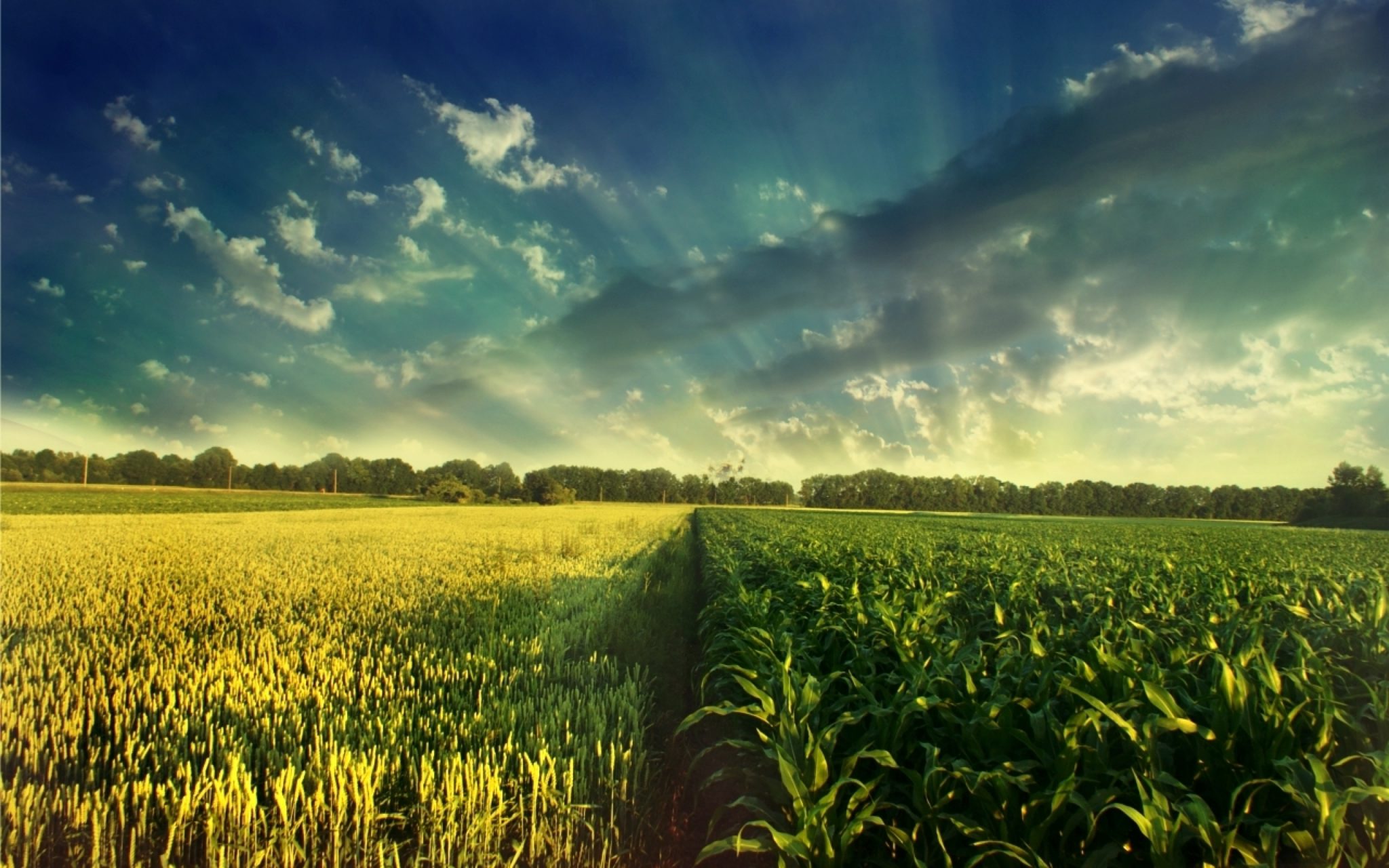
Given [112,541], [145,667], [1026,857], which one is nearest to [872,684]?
[1026,857]

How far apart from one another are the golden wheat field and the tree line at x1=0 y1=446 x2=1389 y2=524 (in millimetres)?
93763

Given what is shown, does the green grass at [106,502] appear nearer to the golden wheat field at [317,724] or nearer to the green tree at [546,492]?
the green tree at [546,492]

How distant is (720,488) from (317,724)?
148 metres

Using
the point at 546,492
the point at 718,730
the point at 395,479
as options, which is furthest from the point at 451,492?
the point at 718,730

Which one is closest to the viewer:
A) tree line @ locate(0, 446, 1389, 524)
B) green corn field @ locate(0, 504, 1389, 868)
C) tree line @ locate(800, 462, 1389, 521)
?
green corn field @ locate(0, 504, 1389, 868)

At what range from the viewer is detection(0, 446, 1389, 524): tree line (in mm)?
86125

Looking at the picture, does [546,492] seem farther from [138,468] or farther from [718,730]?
[718,730]

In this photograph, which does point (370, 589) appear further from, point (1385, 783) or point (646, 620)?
point (1385, 783)

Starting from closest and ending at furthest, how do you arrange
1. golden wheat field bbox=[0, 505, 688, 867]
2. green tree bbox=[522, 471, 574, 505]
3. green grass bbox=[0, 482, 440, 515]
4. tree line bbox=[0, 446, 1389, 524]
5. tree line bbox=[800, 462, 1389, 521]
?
1. golden wheat field bbox=[0, 505, 688, 867]
2. green grass bbox=[0, 482, 440, 515]
3. tree line bbox=[0, 446, 1389, 524]
4. green tree bbox=[522, 471, 574, 505]
5. tree line bbox=[800, 462, 1389, 521]

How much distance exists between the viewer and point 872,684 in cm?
396

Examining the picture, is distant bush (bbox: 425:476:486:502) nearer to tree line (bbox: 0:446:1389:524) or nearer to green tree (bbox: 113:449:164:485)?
tree line (bbox: 0:446:1389:524)

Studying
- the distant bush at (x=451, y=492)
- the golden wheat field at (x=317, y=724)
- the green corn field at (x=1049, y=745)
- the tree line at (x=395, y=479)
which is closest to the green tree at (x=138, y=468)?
the tree line at (x=395, y=479)

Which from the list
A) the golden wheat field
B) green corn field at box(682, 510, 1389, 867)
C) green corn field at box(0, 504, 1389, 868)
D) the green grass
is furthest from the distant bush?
green corn field at box(682, 510, 1389, 867)

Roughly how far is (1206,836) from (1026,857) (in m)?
0.62
